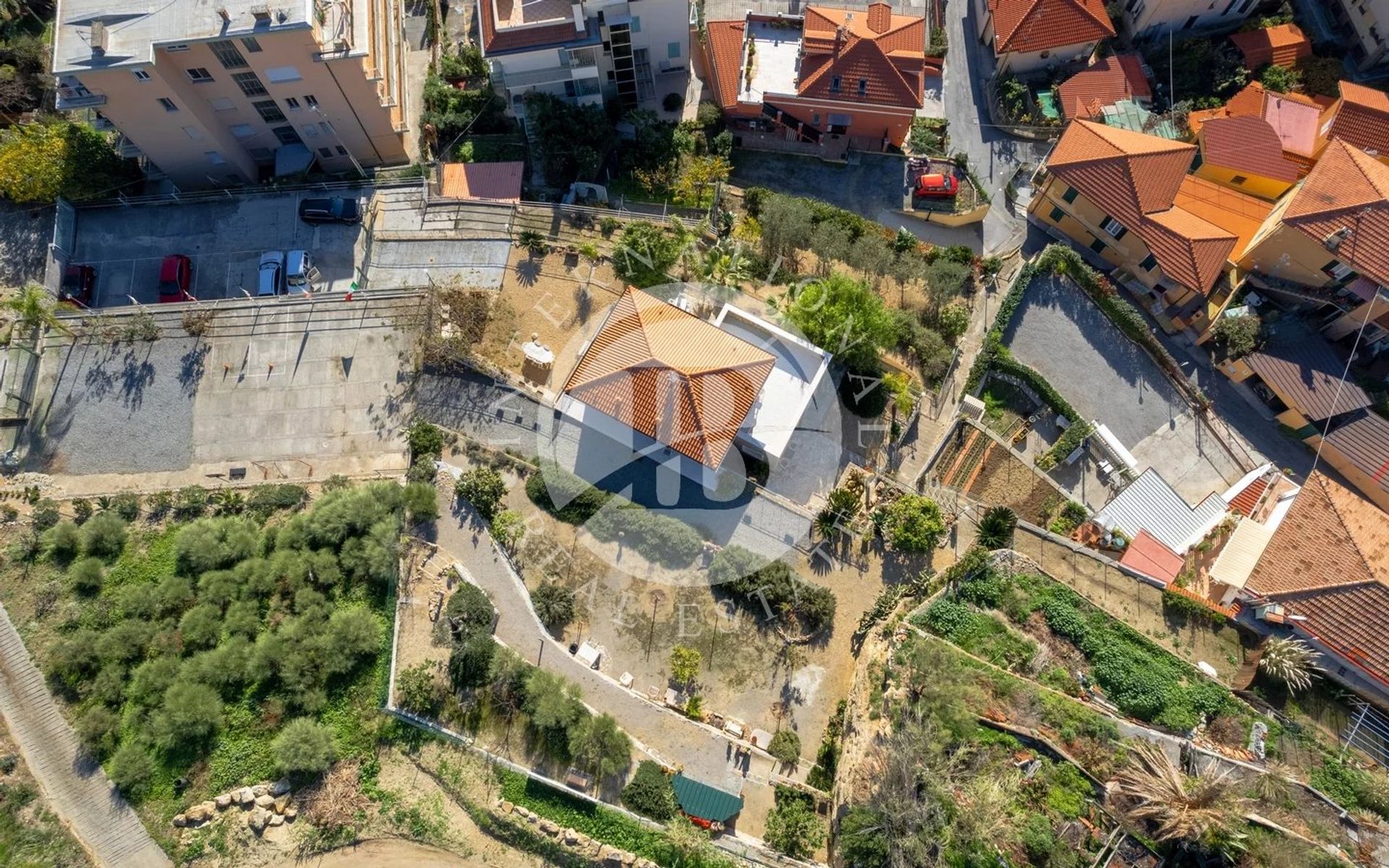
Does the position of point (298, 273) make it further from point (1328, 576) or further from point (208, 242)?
point (1328, 576)

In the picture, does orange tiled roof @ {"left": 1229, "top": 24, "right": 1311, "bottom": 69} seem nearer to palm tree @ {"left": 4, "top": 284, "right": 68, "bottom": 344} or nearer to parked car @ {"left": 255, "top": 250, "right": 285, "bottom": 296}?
parked car @ {"left": 255, "top": 250, "right": 285, "bottom": 296}

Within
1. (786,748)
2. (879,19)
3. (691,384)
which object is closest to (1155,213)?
(879,19)

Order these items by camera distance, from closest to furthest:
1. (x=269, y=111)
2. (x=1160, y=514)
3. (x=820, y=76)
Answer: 1. (x=1160, y=514)
2. (x=269, y=111)
3. (x=820, y=76)

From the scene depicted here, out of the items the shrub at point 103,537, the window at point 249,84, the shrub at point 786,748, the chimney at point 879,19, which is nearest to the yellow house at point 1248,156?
the chimney at point 879,19

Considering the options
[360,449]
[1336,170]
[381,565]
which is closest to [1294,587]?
[1336,170]

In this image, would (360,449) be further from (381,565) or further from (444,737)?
(444,737)
